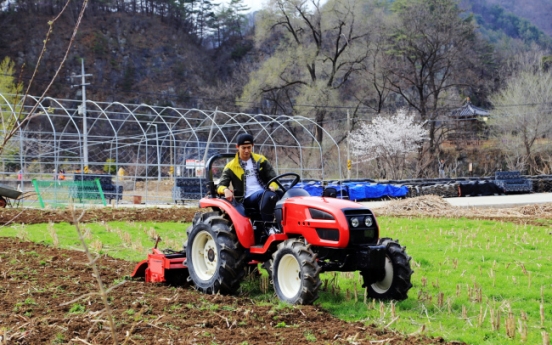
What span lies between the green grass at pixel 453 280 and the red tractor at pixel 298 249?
32 centimetres

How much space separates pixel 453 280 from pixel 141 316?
14.9 ft

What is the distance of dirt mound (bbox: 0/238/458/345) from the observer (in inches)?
213

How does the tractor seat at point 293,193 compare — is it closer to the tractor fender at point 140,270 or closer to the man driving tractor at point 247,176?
the man driving tractor at point 247,176

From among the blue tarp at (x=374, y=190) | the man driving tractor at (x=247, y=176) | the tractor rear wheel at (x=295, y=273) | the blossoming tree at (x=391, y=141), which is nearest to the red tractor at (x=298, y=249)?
the tractor rear wheel at (x=295, y=273)

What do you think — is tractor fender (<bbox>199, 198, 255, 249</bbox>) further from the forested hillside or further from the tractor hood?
the forested hillside

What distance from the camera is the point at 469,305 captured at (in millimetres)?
7141

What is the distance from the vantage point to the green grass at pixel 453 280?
6195mm

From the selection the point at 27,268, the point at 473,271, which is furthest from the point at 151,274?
the point at 473,271

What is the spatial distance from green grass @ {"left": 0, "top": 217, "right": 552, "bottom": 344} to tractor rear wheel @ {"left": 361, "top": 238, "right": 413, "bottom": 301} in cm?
17

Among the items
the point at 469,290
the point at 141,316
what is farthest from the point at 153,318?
the point at 469,290

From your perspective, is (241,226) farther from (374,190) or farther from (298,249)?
(374,190)

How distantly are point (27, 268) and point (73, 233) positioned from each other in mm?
5789

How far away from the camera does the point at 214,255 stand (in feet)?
26.9

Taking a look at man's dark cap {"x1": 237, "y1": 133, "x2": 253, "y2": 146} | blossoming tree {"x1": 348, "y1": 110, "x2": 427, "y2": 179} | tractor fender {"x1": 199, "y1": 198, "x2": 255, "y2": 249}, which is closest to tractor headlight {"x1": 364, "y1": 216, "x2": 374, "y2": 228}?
tractor fender {"x1": 199, "y1": 198, "x2": 255, "y2": 249}
